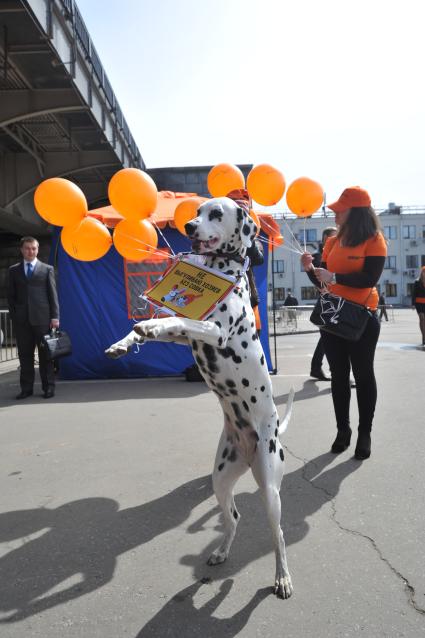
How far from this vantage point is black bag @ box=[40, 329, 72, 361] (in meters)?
6.21

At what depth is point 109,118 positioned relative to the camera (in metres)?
12.3

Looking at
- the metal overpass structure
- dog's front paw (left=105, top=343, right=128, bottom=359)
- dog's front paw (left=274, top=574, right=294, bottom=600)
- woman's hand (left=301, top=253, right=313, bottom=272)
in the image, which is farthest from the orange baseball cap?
the metal overpass structure

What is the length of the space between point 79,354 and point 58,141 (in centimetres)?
793

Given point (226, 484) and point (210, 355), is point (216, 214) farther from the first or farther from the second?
point (226, 484)

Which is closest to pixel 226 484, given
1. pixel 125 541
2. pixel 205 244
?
pixel 125 541

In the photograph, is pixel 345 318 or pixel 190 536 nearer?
pixel 190 536

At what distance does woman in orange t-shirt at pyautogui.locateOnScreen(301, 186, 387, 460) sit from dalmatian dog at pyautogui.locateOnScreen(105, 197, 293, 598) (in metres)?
1.41

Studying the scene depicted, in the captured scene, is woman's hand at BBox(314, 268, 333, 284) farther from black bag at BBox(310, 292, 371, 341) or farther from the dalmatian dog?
the dalmatian dog

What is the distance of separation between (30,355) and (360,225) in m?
5.04

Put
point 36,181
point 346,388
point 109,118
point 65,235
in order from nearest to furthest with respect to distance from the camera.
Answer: point 346,388
point 65,235
point 109,118
point 36,181

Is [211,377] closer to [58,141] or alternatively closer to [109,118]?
[109,118]

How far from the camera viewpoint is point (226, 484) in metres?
2.30

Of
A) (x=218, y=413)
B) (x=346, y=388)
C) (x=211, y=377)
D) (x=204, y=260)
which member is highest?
(x=204, y=260)

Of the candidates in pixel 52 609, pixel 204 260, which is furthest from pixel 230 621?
pixel 204 260
